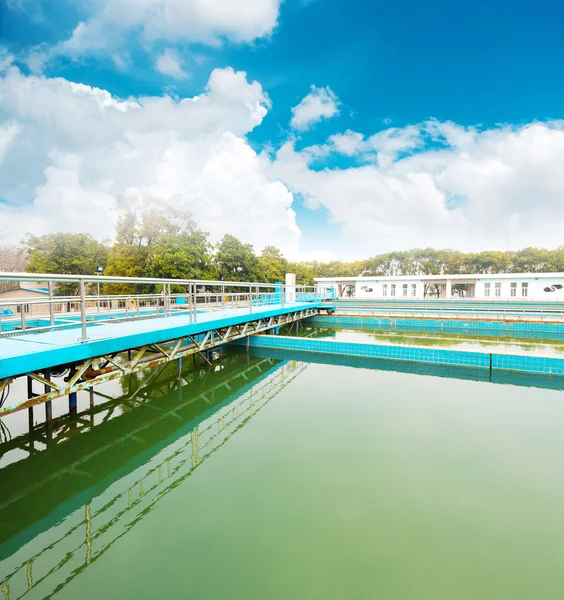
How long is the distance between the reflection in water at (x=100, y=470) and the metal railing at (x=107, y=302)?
1.45m

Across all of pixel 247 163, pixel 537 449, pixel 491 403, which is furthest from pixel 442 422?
pixel 247 163

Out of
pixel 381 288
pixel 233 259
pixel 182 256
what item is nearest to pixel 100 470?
pixel 182 256

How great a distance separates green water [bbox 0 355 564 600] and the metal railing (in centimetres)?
174

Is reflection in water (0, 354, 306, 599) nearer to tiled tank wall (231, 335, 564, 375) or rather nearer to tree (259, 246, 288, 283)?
tiled tank wall (231, 335, 564, 375)

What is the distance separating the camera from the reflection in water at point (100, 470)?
2.38 metres

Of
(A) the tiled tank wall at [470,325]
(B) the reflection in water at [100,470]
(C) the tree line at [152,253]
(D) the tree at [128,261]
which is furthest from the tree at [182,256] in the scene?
(B) the reflection in water at [100,470]

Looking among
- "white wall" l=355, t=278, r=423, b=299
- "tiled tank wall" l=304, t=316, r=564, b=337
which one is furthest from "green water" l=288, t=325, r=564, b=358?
"white wall" l=355, t=278, r=423, b=299

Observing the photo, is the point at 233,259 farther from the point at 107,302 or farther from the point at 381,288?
the point at 381,288

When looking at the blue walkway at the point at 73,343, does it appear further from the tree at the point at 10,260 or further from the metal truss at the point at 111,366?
the tree at the point at 10,260

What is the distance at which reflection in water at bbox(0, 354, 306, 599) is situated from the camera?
238 centimetres

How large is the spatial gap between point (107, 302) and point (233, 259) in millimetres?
10856

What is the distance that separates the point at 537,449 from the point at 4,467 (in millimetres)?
6246

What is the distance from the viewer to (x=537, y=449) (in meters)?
3.77

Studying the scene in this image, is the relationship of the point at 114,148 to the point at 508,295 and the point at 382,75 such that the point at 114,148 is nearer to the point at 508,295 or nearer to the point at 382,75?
the point at 382,75
